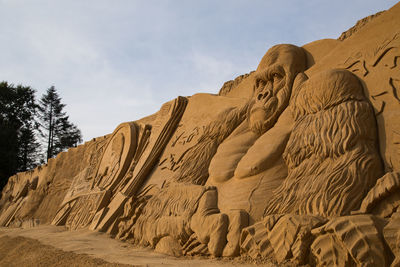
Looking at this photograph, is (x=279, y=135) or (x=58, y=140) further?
(x=58, y=140)

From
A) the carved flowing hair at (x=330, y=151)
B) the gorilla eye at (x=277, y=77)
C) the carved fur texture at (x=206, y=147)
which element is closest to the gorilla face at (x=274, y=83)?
the gorilla eye at (x=277, y=77)

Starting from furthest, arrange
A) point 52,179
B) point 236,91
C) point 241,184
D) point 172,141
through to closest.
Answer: point 52,179 → point 172,141 → point 236,91 → point 241,184

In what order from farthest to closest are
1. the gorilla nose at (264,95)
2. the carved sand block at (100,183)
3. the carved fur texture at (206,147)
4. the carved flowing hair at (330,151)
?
the carved sand block at (100,183) → the carved fur texture at (206,147) → the gorilla nose at (264,95) → the carved flowing hair at (330,151)

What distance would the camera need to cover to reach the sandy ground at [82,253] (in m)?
2.99

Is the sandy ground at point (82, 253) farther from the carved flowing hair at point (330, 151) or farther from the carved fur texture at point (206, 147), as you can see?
the carved fur texture at point (206, 147)

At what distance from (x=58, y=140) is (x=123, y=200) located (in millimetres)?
14899

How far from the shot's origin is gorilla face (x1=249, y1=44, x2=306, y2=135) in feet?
12.6

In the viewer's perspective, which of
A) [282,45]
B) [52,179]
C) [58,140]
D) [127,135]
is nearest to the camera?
[282,45]

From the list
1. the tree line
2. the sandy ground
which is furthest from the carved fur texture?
the tree line

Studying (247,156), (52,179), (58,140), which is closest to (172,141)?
(247,156)

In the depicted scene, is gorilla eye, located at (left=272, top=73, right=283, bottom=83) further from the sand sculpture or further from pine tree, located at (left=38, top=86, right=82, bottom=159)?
pine tree, located at (left=38, top=86, right=82, bottom=159)

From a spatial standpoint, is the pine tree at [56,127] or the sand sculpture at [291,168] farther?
the pine tree at [56,127]

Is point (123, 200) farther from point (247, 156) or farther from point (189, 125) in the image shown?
point (247, 156)

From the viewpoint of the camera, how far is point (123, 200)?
17.3 feet
